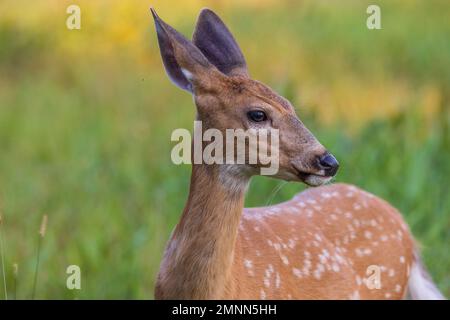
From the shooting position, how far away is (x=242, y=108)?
403 centimetres

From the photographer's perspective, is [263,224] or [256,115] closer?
[256,115]

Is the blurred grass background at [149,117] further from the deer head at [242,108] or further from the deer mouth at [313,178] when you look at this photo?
the deer mouth at [313,178]

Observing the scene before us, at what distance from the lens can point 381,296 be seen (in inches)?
193

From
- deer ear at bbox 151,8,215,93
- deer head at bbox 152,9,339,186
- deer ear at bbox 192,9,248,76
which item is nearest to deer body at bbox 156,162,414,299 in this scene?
deer head at bbox 152,9,339,186

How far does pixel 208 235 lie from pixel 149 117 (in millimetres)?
4814

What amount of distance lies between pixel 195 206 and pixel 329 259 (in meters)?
0.88

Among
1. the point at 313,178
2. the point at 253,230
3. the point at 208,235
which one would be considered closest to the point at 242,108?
the point at 313,178

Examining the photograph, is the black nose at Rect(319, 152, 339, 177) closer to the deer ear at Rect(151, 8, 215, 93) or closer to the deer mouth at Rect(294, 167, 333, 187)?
the deer mouth at Rect(294, 167, 333, 187)

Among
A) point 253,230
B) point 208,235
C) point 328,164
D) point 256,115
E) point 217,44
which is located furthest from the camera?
point 253,230

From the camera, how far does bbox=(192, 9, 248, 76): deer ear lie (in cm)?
434

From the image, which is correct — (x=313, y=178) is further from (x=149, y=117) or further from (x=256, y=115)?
(x=149, y=117)

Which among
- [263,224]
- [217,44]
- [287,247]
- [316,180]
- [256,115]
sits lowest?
[287,247]

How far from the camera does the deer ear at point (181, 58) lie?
4012 mm

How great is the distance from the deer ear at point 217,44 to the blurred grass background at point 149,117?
1657 mm
